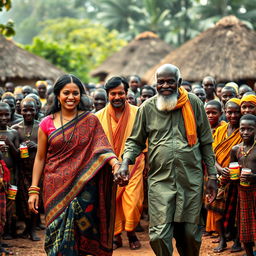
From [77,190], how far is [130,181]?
6.71 ft

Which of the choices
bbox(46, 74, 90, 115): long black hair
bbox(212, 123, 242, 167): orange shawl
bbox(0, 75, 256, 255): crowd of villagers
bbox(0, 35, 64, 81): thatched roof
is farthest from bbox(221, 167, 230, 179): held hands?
bbox(0, 35, 64, 81): thatched roof

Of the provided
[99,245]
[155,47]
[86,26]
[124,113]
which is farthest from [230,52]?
[86,26]

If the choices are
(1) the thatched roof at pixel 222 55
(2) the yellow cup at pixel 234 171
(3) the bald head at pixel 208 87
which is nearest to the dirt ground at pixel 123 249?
(2) the yellow cup at pixel 234 171

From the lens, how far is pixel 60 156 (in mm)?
5164

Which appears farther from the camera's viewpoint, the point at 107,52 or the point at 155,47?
the point at 107,52

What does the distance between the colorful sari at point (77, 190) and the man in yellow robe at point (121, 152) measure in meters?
1.73

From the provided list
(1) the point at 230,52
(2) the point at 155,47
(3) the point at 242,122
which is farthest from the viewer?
(2) the point at 155,47

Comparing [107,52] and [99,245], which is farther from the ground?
[107,52]

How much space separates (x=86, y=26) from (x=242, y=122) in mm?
40576

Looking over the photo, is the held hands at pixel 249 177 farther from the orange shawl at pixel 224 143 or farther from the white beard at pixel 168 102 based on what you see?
the white beard at pixel 168 102

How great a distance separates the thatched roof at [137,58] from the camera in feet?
99.3

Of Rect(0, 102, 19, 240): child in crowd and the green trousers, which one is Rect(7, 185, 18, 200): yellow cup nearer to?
Rect(0, 102, 19, 240): child in crowd

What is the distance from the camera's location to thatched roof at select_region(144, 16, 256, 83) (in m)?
20.6

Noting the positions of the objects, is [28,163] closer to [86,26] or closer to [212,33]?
[212,33]
